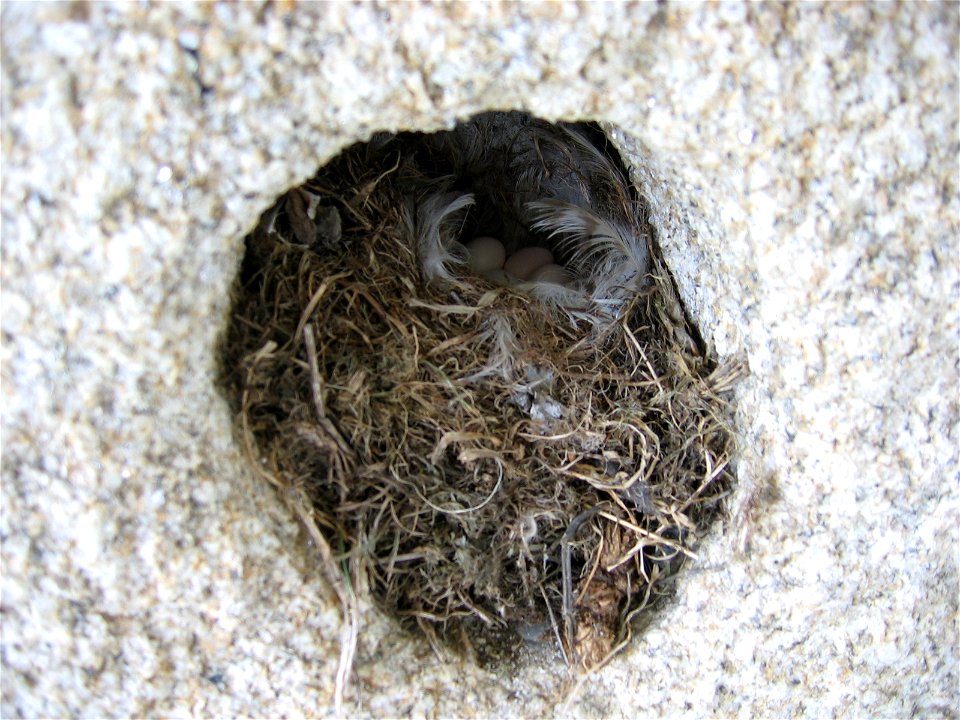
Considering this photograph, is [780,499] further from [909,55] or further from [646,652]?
[909,55]

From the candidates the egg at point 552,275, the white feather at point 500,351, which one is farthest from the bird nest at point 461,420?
the egg at point 552,275

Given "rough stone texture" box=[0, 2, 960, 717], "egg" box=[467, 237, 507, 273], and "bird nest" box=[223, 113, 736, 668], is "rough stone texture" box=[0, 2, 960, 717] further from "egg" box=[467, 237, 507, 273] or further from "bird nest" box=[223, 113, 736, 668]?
"egg" box=[467, 237, 507, 273]

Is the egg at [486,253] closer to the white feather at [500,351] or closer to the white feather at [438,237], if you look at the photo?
the white feather at [438,237]

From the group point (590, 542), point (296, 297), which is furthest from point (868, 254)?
point (296, 297)

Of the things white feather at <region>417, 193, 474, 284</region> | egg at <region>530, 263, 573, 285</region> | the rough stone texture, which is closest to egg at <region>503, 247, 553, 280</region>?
egg at <region>530, 263, 573, 285</region>

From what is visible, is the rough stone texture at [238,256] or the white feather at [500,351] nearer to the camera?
the rough stone texture at [238,256]

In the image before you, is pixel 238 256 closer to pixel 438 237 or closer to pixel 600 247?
pixel 438 237

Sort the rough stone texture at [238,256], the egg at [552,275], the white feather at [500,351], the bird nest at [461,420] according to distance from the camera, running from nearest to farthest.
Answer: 1. the rough stone texture at [238,256]
2. the bird nest at [461,420]
3. the white feather at [500,351]
4. the egg at [552,275]
